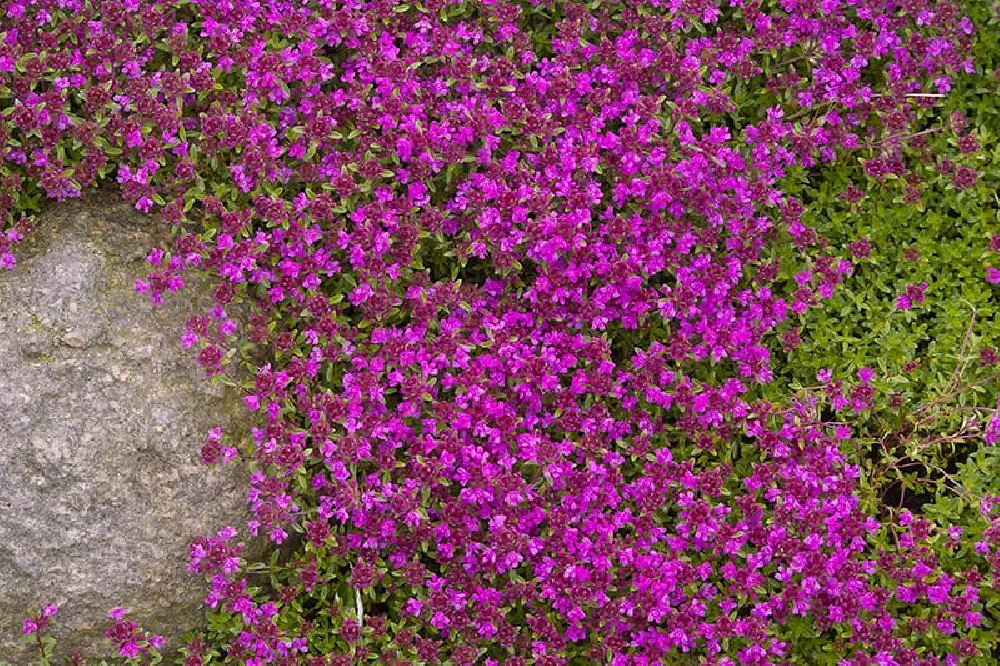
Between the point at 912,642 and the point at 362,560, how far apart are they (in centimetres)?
288

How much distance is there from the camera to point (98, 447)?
512 cm

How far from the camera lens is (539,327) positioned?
18.2ft

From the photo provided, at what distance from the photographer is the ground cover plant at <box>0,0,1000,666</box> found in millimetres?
5227

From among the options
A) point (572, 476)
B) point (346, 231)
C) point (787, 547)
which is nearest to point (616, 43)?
point (346, 231)

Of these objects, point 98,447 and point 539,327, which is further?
point 539,327

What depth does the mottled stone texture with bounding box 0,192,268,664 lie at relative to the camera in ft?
16.5

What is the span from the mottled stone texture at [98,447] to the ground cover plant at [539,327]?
0.17 m

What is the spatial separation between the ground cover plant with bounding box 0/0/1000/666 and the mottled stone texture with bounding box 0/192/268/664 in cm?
17

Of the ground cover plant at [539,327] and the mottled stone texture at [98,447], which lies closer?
the mottled stone texture at [98,447]

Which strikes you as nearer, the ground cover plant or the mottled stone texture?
the mottled stone texture

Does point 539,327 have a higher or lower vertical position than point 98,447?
higher

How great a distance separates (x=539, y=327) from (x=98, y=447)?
2332mm

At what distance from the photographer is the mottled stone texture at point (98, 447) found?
5.04m

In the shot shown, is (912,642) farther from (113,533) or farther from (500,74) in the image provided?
(113,533)
